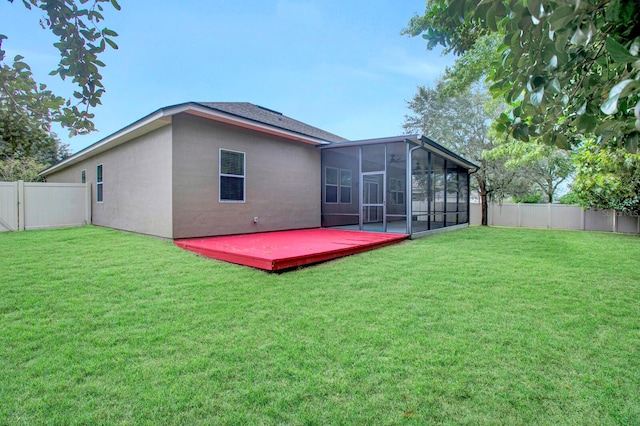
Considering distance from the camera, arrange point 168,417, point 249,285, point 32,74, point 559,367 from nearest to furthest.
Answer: point 32,74 → point 168,417 → point 559,367 → point 249,285

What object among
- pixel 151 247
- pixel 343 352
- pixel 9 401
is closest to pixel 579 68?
pixel 343 352

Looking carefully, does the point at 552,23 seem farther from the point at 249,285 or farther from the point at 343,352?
the point at 249,285

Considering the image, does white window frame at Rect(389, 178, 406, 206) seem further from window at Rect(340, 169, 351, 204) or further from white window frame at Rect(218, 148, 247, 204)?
white window frame at Rect(218, 148, 247, 204)

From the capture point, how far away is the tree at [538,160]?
1145 cm

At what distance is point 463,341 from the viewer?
2.69 m

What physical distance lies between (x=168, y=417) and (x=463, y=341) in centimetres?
226

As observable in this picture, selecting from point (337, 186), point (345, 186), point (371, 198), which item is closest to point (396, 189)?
point (371, 198)

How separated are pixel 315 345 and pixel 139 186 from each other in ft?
25.6

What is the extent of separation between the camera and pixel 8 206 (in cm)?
978

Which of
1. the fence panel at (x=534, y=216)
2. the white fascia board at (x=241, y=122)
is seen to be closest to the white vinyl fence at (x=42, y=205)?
the white fascia board at (x=241, y=122)

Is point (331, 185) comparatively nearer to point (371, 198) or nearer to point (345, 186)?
point (345, 186)

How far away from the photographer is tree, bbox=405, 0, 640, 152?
37.7 inches

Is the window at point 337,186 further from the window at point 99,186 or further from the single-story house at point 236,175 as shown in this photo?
the window at point 99,186

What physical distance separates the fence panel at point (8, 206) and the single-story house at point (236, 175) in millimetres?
2116
